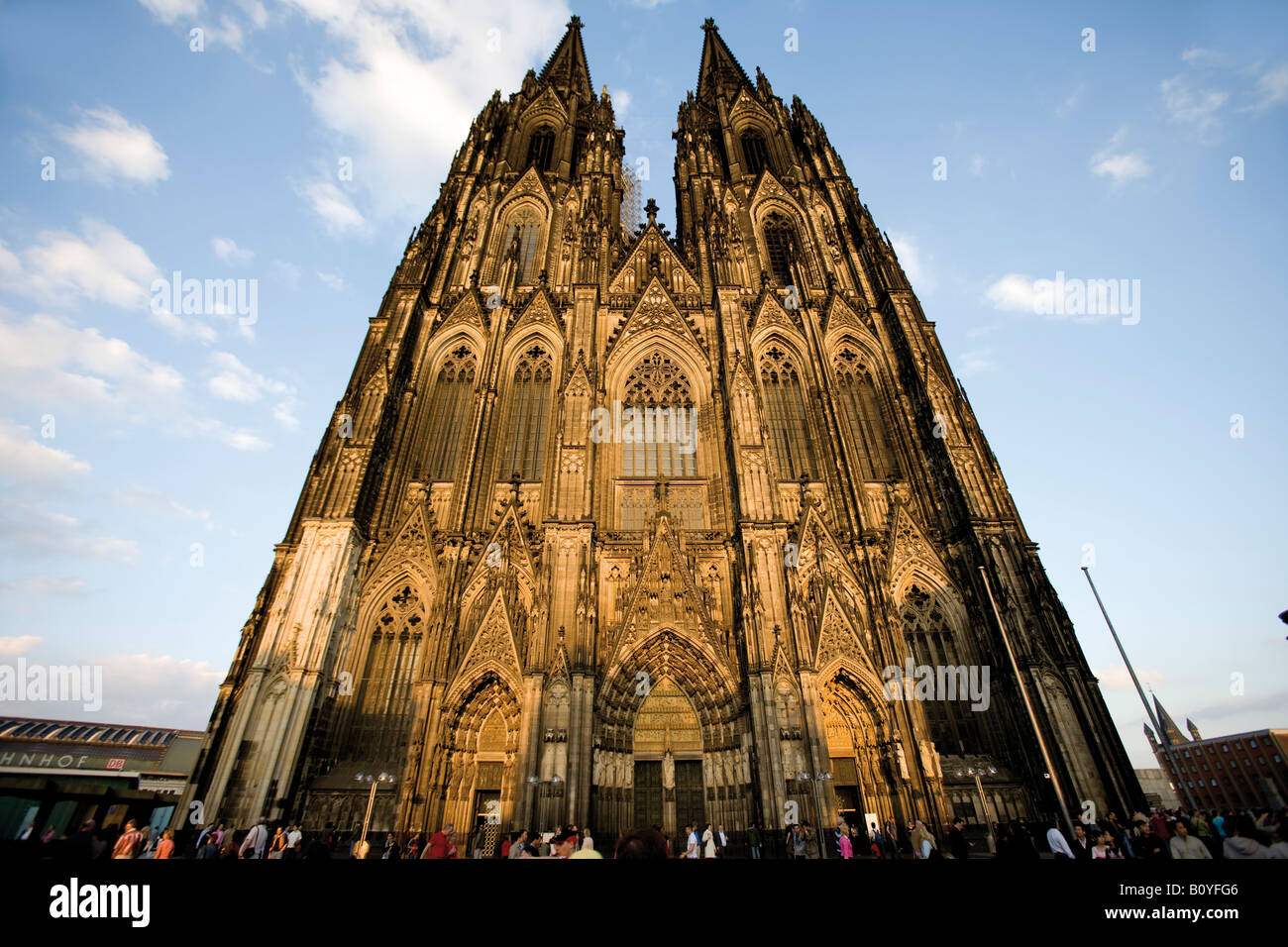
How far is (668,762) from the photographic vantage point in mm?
16766

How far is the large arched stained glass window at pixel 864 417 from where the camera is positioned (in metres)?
21.7

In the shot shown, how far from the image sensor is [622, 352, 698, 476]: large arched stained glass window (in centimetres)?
2194

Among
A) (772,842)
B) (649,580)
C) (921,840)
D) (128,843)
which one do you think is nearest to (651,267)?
(649,580)

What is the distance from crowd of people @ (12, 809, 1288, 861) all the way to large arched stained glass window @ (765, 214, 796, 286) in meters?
23.0

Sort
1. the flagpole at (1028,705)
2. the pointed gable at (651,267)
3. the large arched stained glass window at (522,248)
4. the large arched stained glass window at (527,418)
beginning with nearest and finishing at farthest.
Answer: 1. the flagpole at (1028,705)
2. the large arched stained glass window at (527,418)
3. the pointed gable at (651,267)
4. the large arched stained glass window at (522,248)

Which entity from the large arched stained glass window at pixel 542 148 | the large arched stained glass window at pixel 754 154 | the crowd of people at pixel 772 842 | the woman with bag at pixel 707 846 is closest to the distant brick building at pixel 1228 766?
the crowd of people at pixel 772 842

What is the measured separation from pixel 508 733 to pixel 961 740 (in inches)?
539

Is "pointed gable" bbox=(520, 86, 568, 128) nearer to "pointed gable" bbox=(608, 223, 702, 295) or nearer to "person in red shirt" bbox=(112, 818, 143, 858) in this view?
"pointed gable" bbox=(608, 223, 702, 295)

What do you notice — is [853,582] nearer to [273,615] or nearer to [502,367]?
[502,367]

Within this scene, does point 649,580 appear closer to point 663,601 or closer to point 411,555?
point 663,601

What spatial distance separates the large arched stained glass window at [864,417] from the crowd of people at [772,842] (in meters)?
11.9

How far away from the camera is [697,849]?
11.0 m

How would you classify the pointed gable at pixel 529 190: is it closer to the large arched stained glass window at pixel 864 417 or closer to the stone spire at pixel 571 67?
the stone spire at pixel 571 67

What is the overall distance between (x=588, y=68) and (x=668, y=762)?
4677 cm
